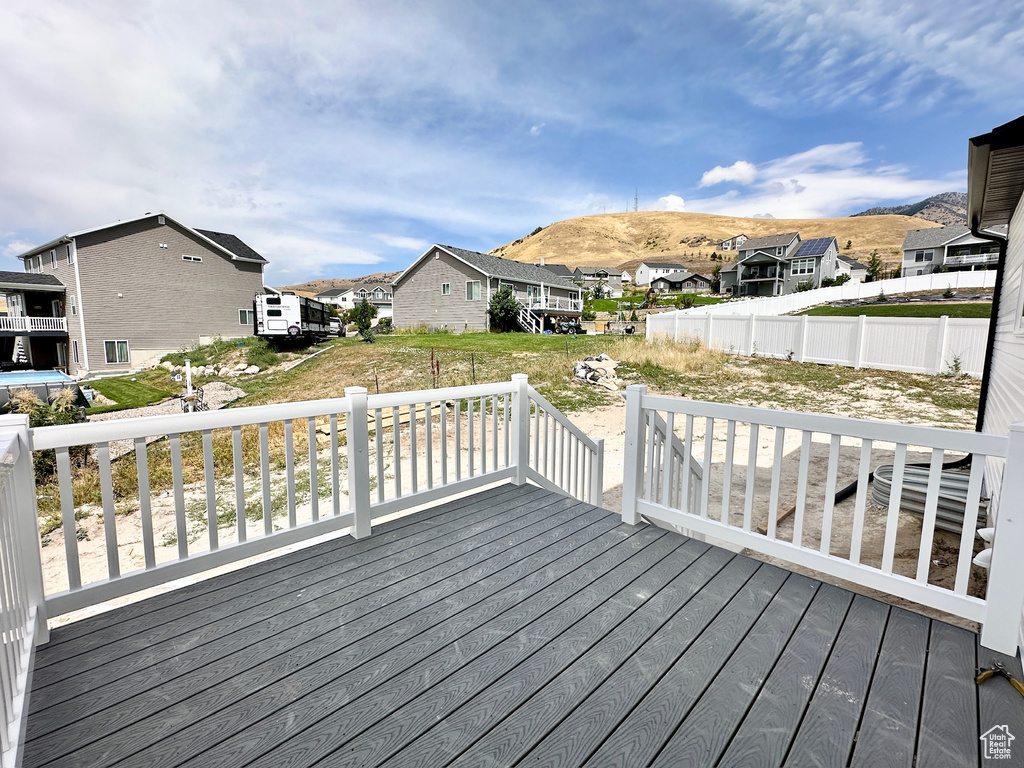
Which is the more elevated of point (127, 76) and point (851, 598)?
point (127, 76)

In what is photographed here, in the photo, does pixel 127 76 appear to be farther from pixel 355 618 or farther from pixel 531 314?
pixel 531 314

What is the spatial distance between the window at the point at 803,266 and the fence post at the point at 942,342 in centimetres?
3247

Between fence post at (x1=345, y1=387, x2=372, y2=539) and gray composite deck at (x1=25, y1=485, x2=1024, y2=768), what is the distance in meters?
0.38

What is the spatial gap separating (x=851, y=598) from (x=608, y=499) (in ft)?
11.6

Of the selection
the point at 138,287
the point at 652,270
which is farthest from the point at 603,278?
the point at 138,287

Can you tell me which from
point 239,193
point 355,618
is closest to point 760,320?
point 355,618

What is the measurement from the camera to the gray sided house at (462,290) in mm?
25953

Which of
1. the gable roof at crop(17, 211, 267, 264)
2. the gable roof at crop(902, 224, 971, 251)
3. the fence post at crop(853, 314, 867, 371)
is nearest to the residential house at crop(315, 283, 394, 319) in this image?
the gable roof at crop(17, 211, 267, 264)

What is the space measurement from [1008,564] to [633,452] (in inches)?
67.7

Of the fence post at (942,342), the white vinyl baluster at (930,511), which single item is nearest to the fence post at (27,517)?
the white vinyl baluster at (930,511)

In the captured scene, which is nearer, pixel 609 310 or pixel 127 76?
pixel 127 76

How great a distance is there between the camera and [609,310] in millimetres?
43906

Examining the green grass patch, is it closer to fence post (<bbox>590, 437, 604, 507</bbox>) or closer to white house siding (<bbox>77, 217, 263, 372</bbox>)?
fence post (<bbox>590, 437, 604, 507</bbox>)

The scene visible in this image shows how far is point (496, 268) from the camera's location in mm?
27016
